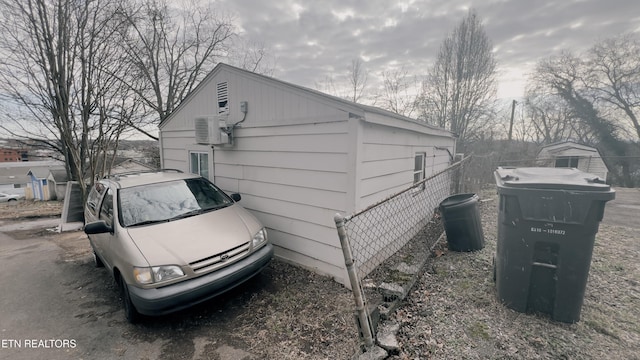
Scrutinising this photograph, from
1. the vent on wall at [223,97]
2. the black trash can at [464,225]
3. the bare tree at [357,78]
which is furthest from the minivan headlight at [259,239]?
the bare tree at [357,78]

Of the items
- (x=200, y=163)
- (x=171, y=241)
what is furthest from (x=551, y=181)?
(x=200, y=163)

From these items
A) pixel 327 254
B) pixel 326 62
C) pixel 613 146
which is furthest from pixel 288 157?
pixel 613 146

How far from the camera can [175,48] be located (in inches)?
523

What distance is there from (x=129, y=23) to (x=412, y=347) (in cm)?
1241

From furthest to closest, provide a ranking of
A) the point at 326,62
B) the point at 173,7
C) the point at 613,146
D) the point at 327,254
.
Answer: the point at 613,146 → the point at 326,62 → the point at 173,7 → the point at 327,254

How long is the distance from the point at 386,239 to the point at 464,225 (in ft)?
4.24

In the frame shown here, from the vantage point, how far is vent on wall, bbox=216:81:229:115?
473 centimetres

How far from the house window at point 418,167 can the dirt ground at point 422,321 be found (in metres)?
2.32

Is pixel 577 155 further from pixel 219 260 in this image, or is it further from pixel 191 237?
pixel 191 237

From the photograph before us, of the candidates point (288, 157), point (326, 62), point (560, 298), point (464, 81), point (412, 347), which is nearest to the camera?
point (412, 347)

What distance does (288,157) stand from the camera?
12.9 feet

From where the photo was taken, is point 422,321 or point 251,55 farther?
point 251,55

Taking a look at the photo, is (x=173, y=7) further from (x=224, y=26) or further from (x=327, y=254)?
(x=327, y=254)

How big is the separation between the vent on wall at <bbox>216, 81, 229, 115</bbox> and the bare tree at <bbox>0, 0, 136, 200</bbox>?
624 centimetres
